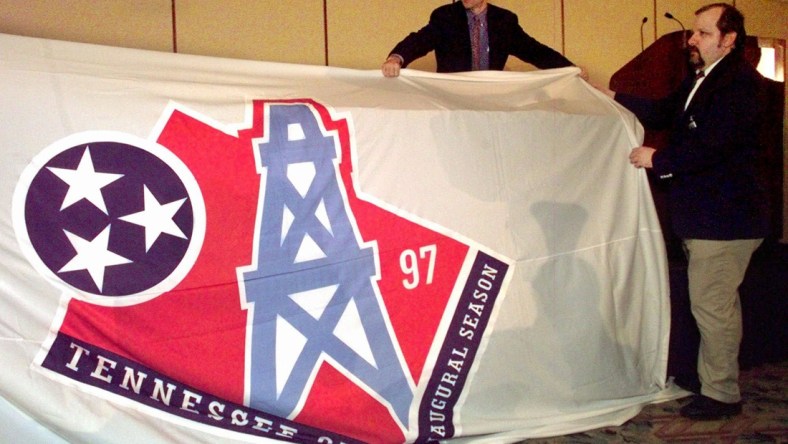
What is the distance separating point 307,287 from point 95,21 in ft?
5.31

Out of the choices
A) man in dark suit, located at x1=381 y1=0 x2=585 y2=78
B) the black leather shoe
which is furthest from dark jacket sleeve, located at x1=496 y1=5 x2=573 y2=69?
the black leather shoe

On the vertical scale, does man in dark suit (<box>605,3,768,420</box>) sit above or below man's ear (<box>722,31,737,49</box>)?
below

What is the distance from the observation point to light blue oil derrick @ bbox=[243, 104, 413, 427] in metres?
1.67

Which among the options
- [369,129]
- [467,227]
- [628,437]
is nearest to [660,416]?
[628,437]

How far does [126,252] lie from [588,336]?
1.44 metres

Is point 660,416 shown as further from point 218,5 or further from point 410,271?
point 218,5

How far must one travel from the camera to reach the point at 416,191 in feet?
6.28

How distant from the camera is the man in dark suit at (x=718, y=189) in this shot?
2053mm

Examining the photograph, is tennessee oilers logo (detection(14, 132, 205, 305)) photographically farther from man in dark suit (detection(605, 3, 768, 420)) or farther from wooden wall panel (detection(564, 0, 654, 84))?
wooden wall panel (detection(564, 0, 654, 84))

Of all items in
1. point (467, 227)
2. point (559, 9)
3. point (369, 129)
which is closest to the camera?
point (369, 129)

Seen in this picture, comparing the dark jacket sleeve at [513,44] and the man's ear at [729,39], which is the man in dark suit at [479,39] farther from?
the man's ear at [729,39]

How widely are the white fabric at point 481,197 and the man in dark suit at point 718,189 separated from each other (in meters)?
0.16

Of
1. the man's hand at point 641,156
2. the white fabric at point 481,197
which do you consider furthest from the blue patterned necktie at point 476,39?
the man's hand at point 641,156

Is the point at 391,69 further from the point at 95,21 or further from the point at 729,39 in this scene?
the point at 95,21
